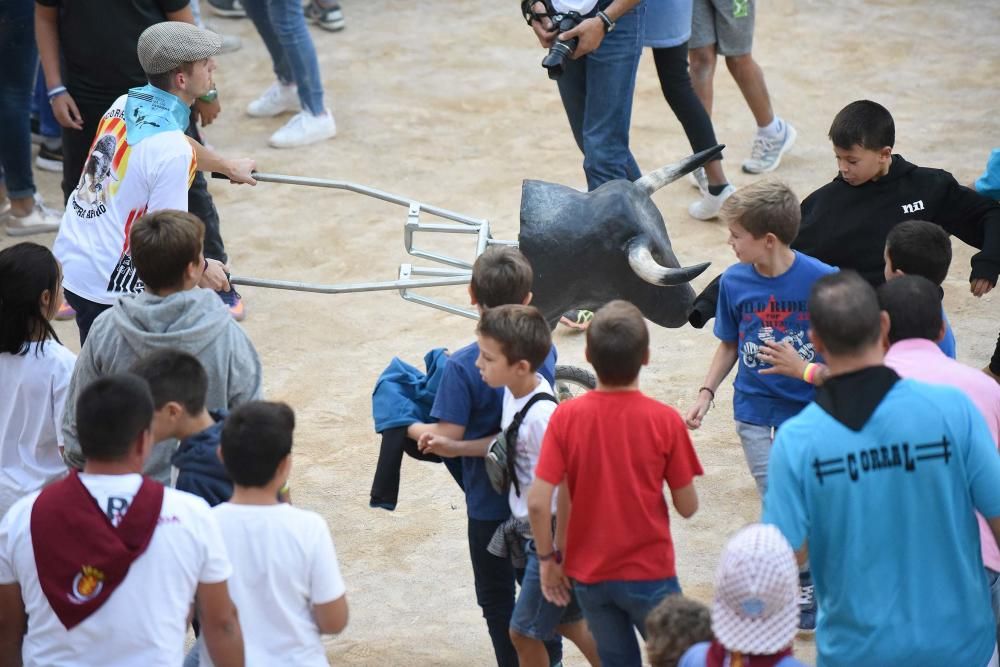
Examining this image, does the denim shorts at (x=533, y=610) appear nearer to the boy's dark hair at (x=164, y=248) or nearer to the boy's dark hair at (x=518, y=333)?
the boy's dark hair at (x=518, y=333)

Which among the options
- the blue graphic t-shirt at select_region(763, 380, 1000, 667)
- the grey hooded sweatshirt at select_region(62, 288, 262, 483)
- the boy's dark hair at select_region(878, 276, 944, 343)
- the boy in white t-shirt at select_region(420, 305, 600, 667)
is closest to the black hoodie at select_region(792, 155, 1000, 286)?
the boy's dark hair at select_region(878, 276, 944, 343)

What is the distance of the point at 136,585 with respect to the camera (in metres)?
→ 2.56

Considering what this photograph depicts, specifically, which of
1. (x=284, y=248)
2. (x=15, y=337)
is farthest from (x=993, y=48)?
(x=15, y=337)

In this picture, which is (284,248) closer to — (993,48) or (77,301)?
(77,301)

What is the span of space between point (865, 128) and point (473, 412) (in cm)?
146

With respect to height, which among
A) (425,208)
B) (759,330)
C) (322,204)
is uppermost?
(759,330)

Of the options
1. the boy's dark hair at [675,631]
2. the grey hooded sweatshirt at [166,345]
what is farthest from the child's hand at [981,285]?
the grey hooded sweatshirt at [166,345]

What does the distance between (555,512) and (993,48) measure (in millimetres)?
6860

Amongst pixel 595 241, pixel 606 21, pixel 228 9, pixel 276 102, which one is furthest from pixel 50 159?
pixel 595 241

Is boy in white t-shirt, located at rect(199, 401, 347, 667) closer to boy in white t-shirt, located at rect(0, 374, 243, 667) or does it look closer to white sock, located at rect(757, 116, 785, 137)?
boy in white t-shirt, located at rect(0, 374, 243, 667)

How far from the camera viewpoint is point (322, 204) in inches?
285

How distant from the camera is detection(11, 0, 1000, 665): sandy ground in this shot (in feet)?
14.1

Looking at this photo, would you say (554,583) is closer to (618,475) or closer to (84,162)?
(618,475)

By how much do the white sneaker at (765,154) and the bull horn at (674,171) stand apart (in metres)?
2.86
